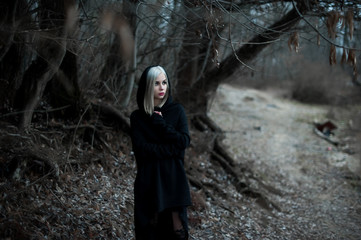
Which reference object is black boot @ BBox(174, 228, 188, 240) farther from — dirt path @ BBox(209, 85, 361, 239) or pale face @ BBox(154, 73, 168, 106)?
dirt path @ BBox(209, 85, 361, 239)

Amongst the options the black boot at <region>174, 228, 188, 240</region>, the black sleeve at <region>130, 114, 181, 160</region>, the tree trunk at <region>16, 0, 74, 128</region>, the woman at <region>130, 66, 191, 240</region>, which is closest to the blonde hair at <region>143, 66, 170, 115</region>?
the woman at <region>130, 66, 191, 240</region>

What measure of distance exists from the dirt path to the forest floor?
0.11 ft

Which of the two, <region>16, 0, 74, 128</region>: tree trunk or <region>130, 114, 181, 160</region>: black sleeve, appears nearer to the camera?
<region>130, 114, 181, 160</region>: black sleeve

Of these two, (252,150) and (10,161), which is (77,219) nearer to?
(10,161)

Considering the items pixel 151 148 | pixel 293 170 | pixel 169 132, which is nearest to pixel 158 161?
pixel 151 148

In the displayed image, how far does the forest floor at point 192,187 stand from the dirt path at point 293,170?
34 mm

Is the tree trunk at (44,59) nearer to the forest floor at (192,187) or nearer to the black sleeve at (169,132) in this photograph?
the forest floor at (192,187)

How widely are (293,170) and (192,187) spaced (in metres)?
4.98

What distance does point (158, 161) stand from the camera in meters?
3.64

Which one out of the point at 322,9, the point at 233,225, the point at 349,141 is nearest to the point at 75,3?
the point at 322,9

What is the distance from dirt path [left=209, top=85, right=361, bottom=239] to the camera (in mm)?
6973

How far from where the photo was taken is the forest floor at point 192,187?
14.7ft

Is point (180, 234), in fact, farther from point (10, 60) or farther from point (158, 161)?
point (10, 60)

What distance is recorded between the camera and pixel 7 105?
5.83 metres
